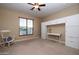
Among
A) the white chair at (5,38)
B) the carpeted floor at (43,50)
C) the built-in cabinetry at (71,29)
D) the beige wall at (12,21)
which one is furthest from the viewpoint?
the beige wall at (12,21)

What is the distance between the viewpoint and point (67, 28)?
2.90 metres

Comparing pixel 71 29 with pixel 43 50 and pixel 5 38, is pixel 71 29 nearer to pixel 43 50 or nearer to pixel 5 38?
pixel 43 50

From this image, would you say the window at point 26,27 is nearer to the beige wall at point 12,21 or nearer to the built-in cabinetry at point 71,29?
the beige wall at point 12,21

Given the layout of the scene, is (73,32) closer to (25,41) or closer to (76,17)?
(76,17)

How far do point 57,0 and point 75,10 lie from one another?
1178mm

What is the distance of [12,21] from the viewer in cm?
362

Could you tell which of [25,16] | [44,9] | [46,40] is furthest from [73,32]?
[25,16]

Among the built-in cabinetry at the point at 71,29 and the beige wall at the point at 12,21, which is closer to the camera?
the built-in cabinetry at the point at 71,29

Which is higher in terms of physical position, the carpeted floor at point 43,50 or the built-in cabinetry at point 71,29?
the built-in cabinetry at point 71,29

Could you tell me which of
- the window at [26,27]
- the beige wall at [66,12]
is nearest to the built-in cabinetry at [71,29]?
the beige wall at [66,12]

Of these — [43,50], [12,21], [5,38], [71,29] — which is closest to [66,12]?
[71,29]

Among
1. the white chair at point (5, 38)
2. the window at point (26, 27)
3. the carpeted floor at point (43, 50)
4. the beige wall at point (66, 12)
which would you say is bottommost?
the carpeted floor at point (43, 50)

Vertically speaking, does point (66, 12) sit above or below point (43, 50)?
above

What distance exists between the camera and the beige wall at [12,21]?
3278mm
